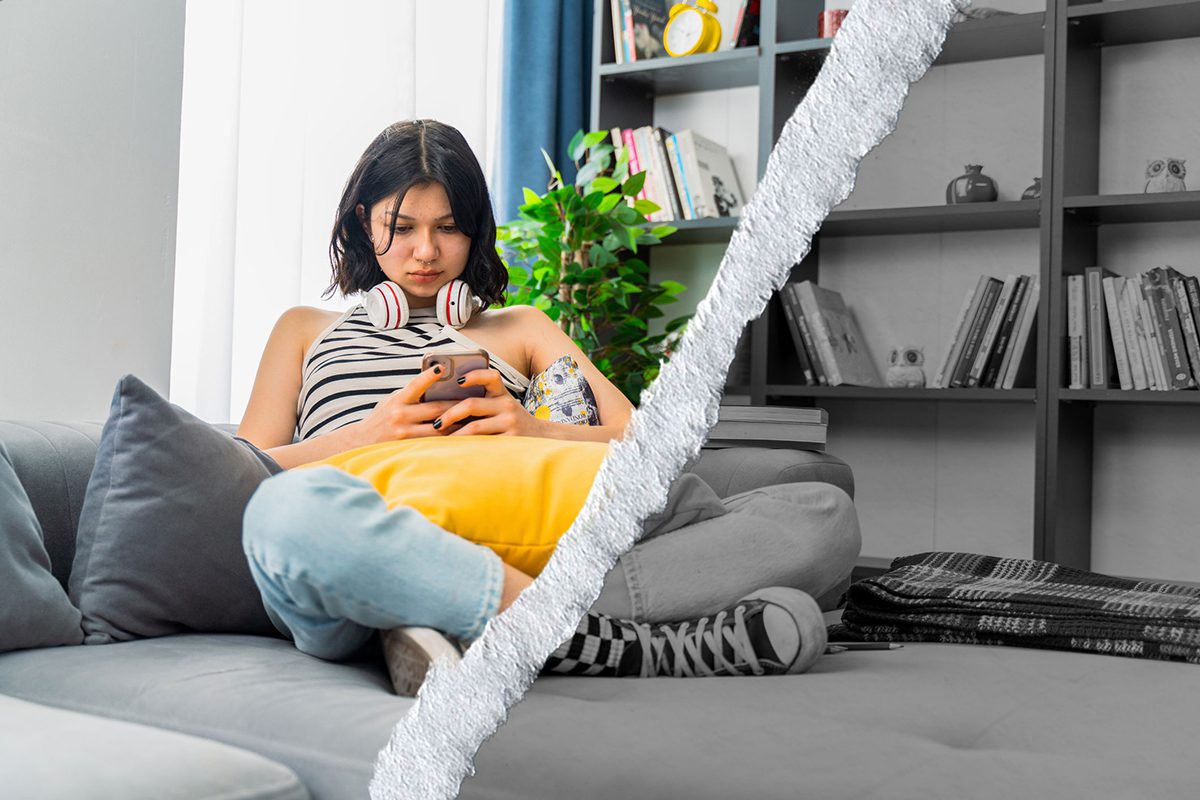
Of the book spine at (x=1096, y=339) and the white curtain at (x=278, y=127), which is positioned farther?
the white curtain at (x=278, y=127)

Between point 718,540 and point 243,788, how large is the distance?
144 mm

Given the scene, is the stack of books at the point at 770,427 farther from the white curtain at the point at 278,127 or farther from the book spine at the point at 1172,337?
the white curtain at the point at 278,127

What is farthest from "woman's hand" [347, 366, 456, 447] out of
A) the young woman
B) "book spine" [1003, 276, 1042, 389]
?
"book spine" [1003, 276, 1042, 389]

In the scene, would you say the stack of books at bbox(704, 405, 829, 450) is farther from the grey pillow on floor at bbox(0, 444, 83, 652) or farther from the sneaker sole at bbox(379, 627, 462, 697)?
the grey pillow on floor at bbox(0, 444, 83, 652)

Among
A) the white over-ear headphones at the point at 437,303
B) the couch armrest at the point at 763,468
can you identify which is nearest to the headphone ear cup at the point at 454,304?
the white over-ear headphones at the point at 437,303

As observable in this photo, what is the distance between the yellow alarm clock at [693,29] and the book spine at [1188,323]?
95 mm

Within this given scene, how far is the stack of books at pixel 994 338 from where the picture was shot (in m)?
0.13

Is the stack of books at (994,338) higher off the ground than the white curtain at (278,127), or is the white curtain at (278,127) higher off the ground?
the white curtain at (278,127)

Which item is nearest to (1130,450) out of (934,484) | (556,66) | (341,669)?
(934,484)

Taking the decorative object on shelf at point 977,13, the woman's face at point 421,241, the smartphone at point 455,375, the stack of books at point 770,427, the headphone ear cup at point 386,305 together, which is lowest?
the stack of books at point 770,427

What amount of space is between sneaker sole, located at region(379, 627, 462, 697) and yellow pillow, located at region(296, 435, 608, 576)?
19 millimetres

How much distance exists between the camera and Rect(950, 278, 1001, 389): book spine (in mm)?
132

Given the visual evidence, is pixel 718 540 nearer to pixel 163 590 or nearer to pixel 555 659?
pixel 555 659

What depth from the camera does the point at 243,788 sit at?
23 centimetres
